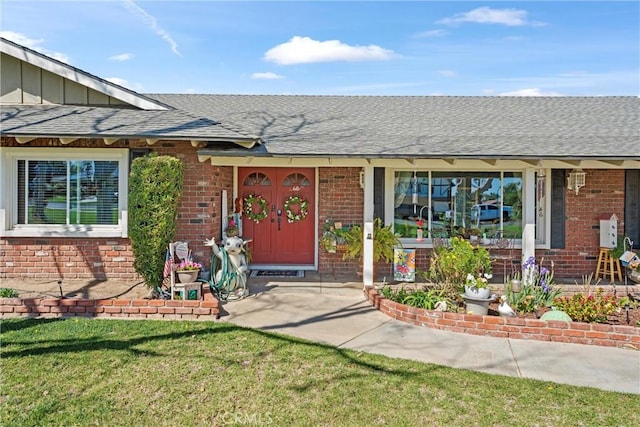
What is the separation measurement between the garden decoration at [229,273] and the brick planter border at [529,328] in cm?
285

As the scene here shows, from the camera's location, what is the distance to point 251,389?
13.4 feet

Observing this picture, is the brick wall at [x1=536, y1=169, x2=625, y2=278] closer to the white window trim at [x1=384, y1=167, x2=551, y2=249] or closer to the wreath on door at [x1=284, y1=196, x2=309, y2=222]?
the white window trim at [x1=384, y1=167, x2=551, y2=249]

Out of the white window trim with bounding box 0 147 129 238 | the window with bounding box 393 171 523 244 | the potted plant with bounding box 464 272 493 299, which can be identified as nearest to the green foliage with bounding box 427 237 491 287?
the potted plant with bounding box 464 272 493 299

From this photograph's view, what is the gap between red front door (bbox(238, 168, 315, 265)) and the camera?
997cm

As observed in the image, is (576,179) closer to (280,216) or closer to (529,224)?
(529,224)

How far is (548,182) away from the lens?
923cm

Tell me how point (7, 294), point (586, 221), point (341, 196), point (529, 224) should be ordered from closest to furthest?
1. point (7, 294)
2. point (529, 224)
3. point (586, 221)
4. point (341, 196)

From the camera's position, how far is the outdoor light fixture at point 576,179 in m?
8.89

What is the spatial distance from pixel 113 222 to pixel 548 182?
8.55 m

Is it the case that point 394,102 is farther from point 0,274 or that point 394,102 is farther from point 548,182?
point 0,274

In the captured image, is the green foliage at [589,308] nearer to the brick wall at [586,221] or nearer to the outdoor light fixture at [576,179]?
the brick wall at [586,221]

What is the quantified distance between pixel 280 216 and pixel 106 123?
159 inches

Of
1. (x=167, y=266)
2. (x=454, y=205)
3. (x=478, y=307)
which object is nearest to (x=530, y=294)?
(x=478, y=307)

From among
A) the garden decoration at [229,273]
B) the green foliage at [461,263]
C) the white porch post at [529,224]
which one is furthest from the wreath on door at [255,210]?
the white porch post at [529,224]
